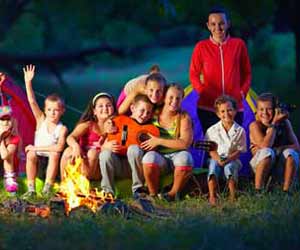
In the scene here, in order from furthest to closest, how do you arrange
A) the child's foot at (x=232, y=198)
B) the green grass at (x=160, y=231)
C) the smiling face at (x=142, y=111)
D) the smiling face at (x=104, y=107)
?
1. the smiling face at (x=104, y=107)
2. the smiling face at (x=142, y=111)
3. the child's foot at (x=232, y=198)
4. the green grass at (x=160, y=231)

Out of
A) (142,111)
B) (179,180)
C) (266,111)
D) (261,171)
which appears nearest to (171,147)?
(179,180)

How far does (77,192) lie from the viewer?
8.28 m

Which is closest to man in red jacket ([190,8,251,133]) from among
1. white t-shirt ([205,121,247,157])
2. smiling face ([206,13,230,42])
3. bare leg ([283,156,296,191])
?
smiling face ([206,13,230,42])

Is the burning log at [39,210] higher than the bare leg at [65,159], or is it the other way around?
the bare leg at [65,159]

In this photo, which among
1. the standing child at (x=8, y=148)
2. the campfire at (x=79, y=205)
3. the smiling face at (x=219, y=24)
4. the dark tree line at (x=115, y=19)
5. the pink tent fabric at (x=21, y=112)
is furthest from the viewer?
the dark tree line at (x=115, y=19)

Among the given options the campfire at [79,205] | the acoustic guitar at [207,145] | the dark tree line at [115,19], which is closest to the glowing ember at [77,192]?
the campfire at [79,205]

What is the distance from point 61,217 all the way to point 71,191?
2.11 ft

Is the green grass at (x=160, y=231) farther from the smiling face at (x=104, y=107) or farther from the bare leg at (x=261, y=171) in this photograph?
the smiling face at (x=104, y=107)

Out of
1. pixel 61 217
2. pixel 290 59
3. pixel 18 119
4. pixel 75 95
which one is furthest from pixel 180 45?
pixel 61 217

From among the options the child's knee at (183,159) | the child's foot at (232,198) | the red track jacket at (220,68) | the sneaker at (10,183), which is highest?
the red track jacket at (220,68)

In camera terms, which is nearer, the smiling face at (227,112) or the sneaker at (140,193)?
the sneaker at (140,193)

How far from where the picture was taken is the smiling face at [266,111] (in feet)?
28.9

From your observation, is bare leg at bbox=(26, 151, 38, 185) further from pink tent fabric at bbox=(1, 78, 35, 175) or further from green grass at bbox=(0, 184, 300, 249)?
green grass at bbox=(0, 184, 300, 249)

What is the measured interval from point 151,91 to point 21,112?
171 centimetres
